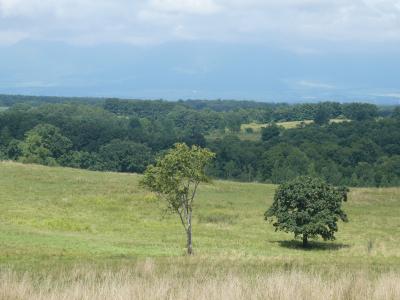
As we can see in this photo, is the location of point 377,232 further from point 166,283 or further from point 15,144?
point 15,144

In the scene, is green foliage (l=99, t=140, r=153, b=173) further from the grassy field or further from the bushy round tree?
the bushy round tree

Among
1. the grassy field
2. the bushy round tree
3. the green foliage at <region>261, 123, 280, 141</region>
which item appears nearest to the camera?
the grassy field

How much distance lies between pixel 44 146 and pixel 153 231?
317ft

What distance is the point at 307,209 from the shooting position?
39906mm

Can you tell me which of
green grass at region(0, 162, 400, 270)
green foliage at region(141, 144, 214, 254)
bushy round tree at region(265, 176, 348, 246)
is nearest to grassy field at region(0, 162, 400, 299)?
green grass at region(0, 162, 400, 270)

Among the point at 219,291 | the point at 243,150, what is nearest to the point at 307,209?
the point at 219,291

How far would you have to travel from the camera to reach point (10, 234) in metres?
35.8

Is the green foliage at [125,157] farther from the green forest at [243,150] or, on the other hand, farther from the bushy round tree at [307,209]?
the bushy round tree at [307,209]

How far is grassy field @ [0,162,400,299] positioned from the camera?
24.5 meters

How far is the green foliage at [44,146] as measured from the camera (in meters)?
126

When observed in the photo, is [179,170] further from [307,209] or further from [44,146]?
[44,146]

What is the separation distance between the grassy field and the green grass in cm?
7

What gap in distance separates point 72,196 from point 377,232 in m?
26.2

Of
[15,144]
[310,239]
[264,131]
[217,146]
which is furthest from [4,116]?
[310,239]
